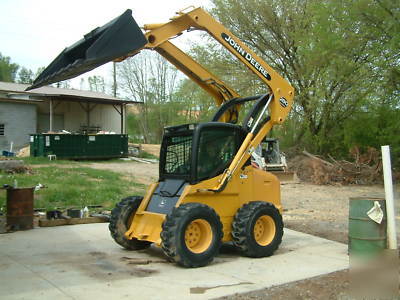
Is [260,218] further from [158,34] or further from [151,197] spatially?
[158,34]

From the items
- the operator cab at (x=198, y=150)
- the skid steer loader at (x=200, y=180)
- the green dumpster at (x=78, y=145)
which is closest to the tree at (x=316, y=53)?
the green dumpster at (x=78, y=145)

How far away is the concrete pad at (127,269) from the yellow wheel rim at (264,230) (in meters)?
0.31

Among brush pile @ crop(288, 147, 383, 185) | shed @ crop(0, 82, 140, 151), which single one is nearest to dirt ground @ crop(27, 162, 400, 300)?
brush pile @ crop(288, 147, 383, 185)

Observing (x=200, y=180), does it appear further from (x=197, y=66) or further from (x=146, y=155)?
(x=146, y=155)

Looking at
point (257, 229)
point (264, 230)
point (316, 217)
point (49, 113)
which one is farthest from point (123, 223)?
point (49, 113)

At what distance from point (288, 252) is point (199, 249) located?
1915 mm

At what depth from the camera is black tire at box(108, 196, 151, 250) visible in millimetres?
8016

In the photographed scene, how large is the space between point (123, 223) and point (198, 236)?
61.0 inches

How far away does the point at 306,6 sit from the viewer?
25.1 meters

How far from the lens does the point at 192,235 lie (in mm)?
7160

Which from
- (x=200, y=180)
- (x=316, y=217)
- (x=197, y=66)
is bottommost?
(x=316, y=217)

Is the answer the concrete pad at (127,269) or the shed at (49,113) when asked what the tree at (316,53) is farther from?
the concrete pad at (127,269)

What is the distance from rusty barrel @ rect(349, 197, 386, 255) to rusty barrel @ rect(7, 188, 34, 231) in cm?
653

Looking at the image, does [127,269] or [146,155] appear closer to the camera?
[127,269]
